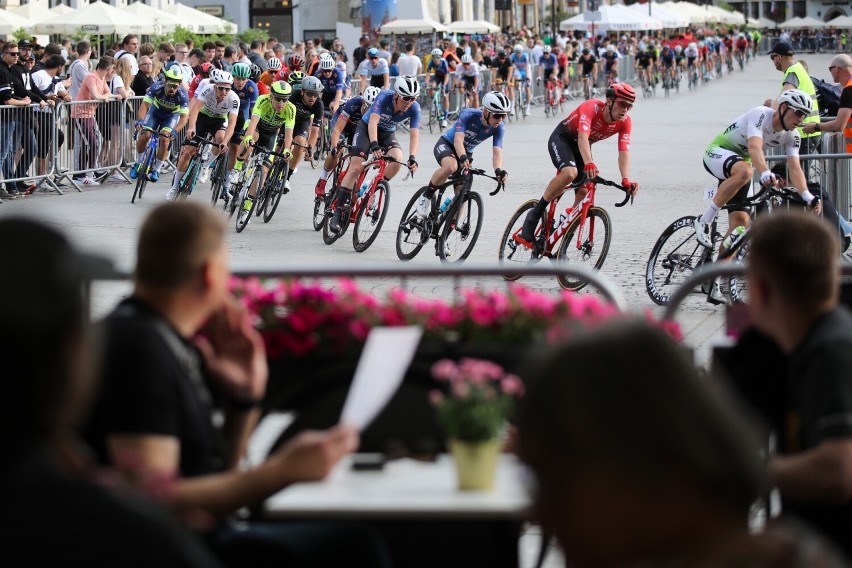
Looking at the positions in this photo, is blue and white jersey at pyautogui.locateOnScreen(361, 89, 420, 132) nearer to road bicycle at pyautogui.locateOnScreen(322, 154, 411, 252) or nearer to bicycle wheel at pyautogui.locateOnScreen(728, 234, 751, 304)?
road bicycle at pyautogui.locateOnScreen(322, 154, 411, 252)

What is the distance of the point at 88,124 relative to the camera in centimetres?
2117

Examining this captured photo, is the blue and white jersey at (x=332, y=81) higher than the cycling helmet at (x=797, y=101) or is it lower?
higher

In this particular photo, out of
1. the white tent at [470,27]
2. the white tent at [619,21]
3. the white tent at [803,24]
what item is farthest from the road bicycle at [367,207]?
the white tent at [803,24]

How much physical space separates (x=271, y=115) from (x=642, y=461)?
16262 millimetres

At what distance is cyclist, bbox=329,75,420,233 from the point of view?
50.0 feet

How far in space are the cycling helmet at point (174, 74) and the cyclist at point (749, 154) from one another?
33.0ft

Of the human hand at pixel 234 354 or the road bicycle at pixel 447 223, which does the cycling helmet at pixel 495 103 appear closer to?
the road bicycle at pixel 447 223

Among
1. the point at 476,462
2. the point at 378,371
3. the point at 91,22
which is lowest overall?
the point at 476,462

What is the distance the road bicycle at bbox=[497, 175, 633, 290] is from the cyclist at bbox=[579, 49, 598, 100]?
128ft

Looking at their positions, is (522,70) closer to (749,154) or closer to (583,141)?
(583,141)

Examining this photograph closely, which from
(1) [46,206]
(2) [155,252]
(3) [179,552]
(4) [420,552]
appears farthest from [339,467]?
(1) [46,206]

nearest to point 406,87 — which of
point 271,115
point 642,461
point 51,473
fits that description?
point 271,115

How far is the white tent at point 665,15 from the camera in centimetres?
8661

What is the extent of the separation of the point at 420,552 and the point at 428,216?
32.6 feet
